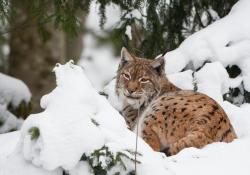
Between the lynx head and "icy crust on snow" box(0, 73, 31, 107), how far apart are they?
1427 mm

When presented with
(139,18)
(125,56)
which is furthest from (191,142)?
(139,18)

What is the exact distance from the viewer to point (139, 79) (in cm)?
671

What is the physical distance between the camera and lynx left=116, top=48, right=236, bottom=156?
218 inches

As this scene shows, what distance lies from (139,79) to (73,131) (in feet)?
9.53

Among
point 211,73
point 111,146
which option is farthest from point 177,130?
point 111,146

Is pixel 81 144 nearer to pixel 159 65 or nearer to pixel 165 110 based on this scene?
pixel 165 110

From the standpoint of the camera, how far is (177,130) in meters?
5.75

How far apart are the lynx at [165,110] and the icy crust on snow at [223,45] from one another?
0.89 feet

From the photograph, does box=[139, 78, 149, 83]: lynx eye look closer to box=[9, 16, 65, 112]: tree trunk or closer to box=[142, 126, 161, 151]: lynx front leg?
box=[142, 126, 161, 151]: lynx front leg

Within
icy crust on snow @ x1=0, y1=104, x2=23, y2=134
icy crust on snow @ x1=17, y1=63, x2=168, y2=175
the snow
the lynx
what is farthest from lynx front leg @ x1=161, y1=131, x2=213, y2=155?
the snow

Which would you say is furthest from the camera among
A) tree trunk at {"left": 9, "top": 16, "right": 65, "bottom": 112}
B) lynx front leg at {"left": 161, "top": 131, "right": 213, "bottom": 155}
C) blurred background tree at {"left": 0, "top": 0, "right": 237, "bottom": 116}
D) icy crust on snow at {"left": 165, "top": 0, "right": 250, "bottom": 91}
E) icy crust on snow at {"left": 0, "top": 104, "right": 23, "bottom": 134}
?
tree trunk at {"left": 9, "top": 16, "right": 65, "bottom": 112}

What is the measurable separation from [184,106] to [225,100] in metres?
0.81

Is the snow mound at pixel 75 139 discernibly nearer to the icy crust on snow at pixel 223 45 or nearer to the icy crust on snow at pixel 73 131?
the icy crust on snow at pixel 73 131

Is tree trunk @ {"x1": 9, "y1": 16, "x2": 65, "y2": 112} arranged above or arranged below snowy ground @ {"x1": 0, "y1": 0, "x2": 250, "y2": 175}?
above
